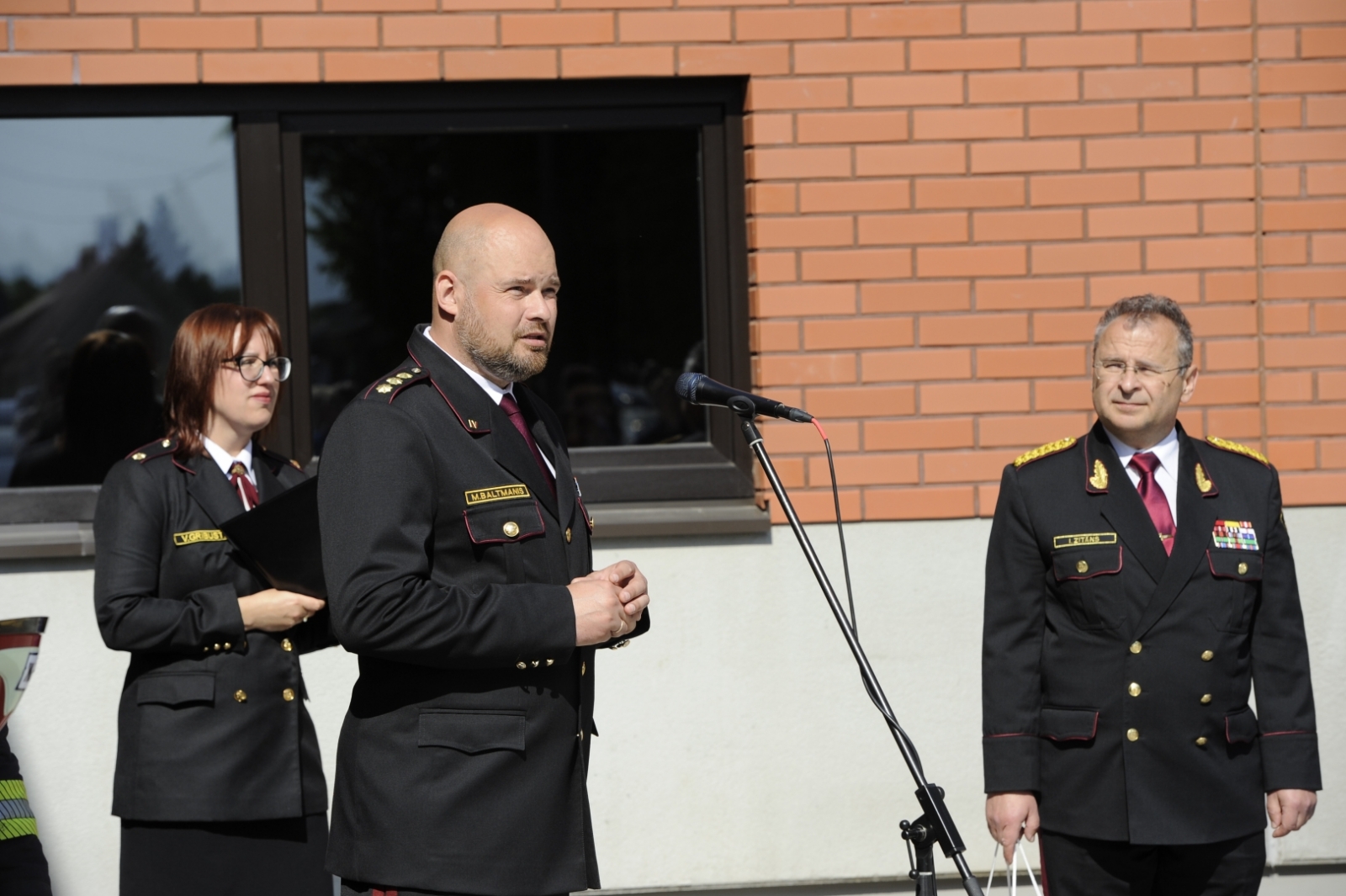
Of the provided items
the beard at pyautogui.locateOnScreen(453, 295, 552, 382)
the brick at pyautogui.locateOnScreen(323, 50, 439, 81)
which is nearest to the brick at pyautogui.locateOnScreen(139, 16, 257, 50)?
the brick at pyautogui.locateOnScreen(323, 50, 439, 81)

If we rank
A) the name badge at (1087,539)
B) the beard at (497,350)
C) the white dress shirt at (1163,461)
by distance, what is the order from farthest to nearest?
1. the white dress shirt at (1163,461)
2. the name badge at (1087,539)
3. the beard at (497,350)

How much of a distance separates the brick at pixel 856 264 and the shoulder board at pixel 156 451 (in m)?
1.99

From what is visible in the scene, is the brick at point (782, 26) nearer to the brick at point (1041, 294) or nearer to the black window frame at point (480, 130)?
the black window frame at point (480, 130)

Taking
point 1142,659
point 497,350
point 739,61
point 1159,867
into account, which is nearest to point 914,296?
point 739,61

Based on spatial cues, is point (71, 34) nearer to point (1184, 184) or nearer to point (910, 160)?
point (910, 160)

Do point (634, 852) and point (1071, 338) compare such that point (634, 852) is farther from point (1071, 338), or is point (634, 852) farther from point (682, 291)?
point (1071, 338)

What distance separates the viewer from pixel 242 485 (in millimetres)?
3340

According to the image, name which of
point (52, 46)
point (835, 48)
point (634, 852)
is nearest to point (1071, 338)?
point (835, 48)

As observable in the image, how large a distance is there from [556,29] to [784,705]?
228 centimetres

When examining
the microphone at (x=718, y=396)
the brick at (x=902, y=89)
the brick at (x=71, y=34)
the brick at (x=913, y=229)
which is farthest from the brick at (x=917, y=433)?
the brick at (x=71, y=34)

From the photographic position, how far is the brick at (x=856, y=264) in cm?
428

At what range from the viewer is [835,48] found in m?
4.28

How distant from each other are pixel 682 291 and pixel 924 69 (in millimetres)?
1062

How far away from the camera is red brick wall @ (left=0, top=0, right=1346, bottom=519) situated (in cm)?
427
